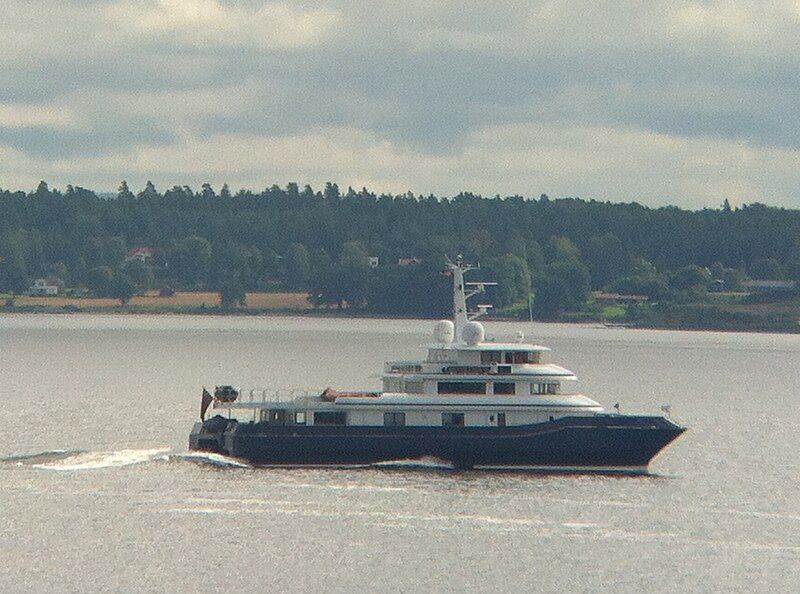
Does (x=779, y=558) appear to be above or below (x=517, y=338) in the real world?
below

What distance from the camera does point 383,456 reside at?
92.3m

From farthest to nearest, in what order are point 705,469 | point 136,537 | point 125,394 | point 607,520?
point 125,394
point 705,469
point 607,520
point 136,537

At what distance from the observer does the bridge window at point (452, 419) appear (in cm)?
9306

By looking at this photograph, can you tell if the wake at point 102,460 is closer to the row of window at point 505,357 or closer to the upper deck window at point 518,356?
the row of window at point 505,357

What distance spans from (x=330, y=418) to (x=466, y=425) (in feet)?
20.0

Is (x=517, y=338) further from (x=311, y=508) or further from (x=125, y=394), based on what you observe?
(x=125, y=394)

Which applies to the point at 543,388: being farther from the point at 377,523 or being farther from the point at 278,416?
the point at 377,523

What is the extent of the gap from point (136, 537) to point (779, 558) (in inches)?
919

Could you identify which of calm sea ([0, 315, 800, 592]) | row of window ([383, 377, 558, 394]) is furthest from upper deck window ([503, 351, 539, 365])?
calm sea ([0, 315, 800, 592])

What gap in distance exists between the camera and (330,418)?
305ft

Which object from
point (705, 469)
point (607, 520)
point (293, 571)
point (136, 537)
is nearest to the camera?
point (293, 571)

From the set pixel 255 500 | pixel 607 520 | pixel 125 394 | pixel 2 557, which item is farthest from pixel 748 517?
pixel 125 394

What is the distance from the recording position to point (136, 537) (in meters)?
76.2

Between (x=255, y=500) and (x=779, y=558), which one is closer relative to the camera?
(x=779, y=558)
